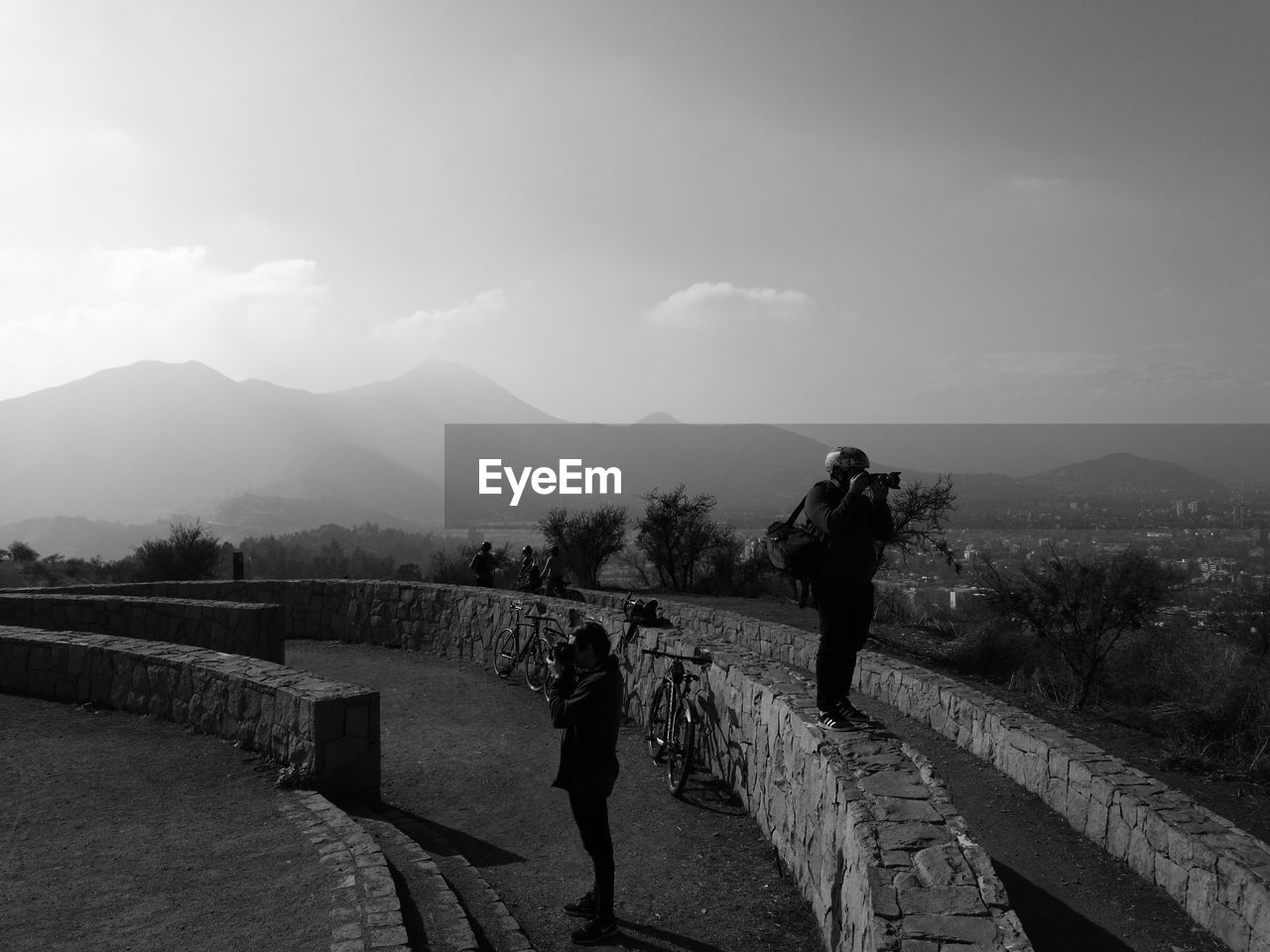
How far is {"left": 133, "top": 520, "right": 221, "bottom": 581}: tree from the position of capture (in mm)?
23594

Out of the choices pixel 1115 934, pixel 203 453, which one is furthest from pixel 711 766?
pixel 203 453

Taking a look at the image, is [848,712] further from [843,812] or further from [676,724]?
[676,724]

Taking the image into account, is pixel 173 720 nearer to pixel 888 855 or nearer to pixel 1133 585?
pixel 888 855

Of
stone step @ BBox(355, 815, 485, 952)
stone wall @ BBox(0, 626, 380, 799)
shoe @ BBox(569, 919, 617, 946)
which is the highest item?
stone wall @ BBox(0, 626, 380, 799)

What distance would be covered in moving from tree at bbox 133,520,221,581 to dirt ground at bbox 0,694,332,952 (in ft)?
53.8

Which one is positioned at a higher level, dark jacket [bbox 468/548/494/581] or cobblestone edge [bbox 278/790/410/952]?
dark jacket [bbox 468/548/494/581]

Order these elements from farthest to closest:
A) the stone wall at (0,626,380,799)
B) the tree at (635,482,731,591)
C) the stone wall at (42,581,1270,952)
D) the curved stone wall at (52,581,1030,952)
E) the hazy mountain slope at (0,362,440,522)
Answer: the hazy mountain slope at (0,362,440,522)
the tree at (635,482,731,591)
the stone wall at (0,626,380,799)
the stone wall at (42,581,1270,952)
the curved stone wall at (52,581,1030,952)

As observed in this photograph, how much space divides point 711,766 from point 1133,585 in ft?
33.9

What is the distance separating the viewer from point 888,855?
13.2 ft

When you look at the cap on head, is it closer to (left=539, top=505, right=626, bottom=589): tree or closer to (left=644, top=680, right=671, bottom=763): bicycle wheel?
(left=644, top=680, right=671, bottom=763): bicycle wheel

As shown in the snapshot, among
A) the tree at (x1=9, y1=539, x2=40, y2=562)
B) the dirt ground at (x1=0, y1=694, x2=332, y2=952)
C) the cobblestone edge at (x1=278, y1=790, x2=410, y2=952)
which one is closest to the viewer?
the cobblestone edge at (x1=278, y1=790, x2=410, y2=952)

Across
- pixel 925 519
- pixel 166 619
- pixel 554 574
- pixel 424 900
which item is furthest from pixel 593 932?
pixel 925 519

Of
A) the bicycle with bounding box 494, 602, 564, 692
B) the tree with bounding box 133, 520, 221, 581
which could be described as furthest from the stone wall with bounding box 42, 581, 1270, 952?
the tree with bounding box 133, 520, 221, 581

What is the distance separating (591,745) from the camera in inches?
199
